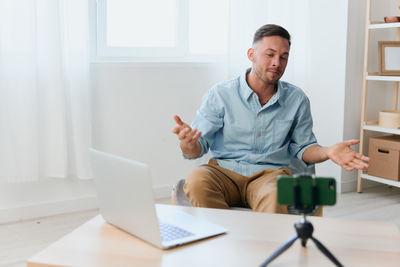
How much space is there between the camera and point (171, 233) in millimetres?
1317

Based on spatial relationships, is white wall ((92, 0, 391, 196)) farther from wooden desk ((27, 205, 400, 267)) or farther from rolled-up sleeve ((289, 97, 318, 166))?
wooden desk ((27, 205, 400, 267))

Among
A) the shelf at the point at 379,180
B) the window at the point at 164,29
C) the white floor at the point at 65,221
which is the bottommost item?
the white floor at the point at 65,221

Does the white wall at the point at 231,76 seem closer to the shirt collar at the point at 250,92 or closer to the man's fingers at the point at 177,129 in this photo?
the shirt collar at the point at 250,92

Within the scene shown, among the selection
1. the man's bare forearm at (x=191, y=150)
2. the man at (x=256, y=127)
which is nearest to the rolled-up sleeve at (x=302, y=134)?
the man at (x=256, y=127)

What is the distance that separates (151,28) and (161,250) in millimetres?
2169

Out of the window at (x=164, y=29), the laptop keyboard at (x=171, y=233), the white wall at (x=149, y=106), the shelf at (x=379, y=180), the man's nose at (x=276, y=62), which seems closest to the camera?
the laptop keyboard at (x=171, y=233)

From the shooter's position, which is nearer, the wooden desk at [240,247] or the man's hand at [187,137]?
the wooden desk at [240,247]

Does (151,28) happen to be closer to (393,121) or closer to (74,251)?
(393,121)

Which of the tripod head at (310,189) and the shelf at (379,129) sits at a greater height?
the tripod head at (310,189)

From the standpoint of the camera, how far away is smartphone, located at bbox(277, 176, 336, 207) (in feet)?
3.46

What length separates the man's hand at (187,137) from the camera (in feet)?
5.54

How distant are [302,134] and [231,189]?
38 centimetres

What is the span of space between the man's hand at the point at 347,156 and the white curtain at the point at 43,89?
154 cm

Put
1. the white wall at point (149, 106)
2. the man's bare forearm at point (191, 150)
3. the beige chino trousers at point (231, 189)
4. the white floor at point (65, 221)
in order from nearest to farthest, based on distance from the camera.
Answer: the beige chino trousers at point (231, 189) → the man's bare forearm at point (191, 150) → the white floor at point (65, 221) → the white wall at point (149, 106)
